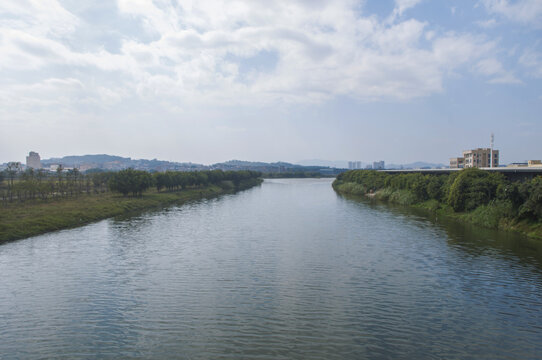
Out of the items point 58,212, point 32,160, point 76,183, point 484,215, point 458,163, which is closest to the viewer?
point 484,215

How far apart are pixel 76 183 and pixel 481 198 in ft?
179

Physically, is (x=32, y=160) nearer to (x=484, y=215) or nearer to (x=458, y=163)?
(x=458, y=163)

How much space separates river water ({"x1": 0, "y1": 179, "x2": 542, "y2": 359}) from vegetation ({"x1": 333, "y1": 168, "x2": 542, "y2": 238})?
312 cm

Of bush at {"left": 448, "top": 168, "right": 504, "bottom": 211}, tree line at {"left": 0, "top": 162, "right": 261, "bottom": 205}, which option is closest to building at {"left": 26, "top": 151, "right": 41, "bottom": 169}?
tree line at {"left": 0, "top": 162, "right": 261, "bottom": 205}

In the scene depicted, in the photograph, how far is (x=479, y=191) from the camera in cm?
3066

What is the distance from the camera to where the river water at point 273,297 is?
1025 cm

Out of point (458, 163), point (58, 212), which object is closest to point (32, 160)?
point (58, 212)

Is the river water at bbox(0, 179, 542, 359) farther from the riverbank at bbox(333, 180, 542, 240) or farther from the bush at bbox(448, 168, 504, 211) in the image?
the bush at bbox(448, 168, 504, 211)

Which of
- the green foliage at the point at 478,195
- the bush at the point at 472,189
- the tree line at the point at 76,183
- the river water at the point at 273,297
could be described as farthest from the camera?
the tree line at the point at 76,183

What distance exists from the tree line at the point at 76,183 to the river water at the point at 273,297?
62.2 feet

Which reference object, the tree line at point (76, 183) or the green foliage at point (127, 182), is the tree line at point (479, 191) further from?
the tree line at point (76, 183)

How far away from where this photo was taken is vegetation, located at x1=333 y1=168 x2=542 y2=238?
24750 millimetres

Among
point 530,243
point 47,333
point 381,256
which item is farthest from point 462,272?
point 47,333

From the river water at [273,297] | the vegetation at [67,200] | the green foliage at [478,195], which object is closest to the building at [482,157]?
the green foliage at [478,195]
